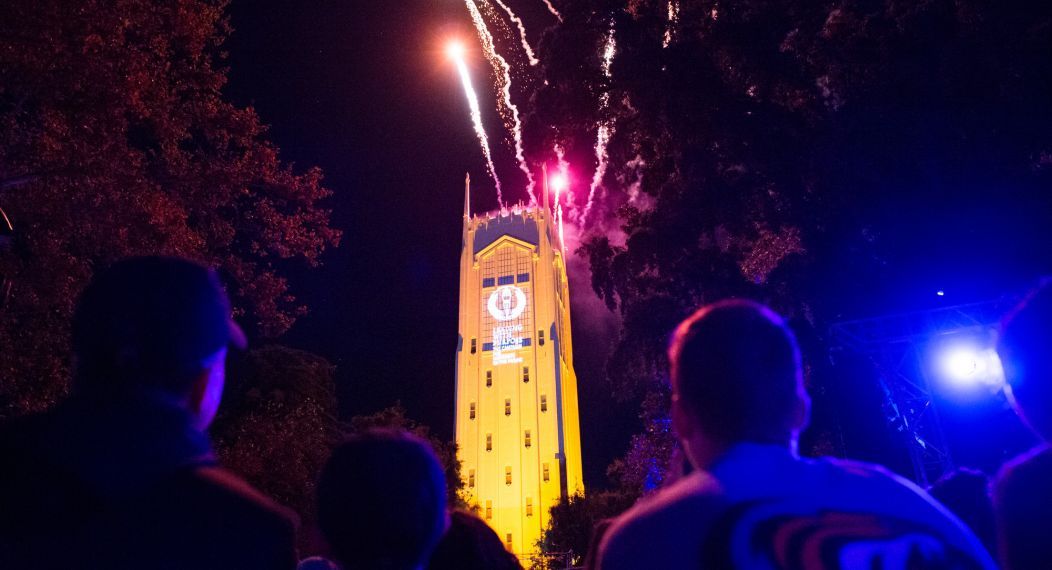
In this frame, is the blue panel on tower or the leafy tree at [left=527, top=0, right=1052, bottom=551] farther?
the blue panel on tower

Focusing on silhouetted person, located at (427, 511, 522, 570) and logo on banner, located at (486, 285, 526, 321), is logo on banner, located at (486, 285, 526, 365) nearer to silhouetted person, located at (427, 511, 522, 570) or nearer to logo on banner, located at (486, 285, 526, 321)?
logo on banner, located at (486, 285, 526, 321)

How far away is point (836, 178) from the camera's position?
1081 centimetres

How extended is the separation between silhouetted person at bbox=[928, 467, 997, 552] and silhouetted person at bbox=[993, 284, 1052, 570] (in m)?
1.17

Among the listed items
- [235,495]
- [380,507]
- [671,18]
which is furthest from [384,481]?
[671,18]

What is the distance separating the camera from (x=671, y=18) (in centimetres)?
1292

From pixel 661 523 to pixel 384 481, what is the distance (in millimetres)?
987

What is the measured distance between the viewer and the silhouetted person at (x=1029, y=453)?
71.9 inches

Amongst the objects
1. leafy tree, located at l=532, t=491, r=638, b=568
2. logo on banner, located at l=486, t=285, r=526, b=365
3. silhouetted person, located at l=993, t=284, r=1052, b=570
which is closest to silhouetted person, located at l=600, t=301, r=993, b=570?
silhouetted person, located at l=993, t=284, r=1052, b=570

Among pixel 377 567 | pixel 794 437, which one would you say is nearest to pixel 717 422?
pixel 794 437

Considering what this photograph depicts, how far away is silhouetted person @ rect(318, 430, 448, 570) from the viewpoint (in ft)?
6.91

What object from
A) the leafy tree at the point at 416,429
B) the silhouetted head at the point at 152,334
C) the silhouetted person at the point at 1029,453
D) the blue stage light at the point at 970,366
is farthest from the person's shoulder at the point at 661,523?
the leafy tree at the point at 416,429

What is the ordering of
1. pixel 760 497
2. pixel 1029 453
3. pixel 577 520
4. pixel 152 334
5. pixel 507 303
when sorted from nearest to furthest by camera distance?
pixel 760 497, pixel 152 334, pixel 1029 453, pixel 577 520, pixel 507 303

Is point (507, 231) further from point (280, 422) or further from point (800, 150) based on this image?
point (800, 150)

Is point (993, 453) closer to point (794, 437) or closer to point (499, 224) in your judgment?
point (794, 437)
